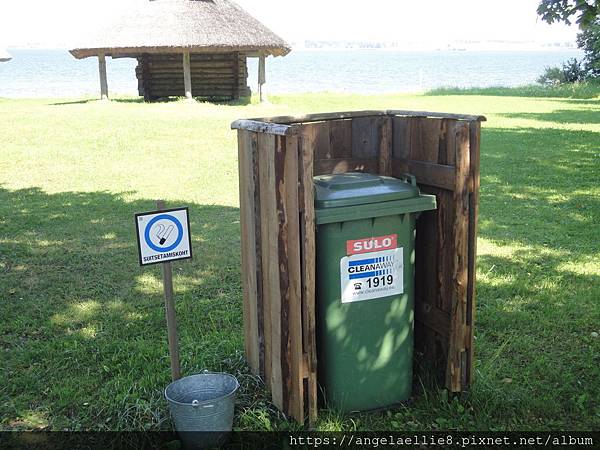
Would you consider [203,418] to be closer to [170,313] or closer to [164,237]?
[170,313]

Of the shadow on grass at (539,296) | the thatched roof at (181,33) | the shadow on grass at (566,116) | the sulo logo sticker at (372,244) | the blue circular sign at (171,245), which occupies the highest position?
the thatched roof at (181,33)

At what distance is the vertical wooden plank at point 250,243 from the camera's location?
4043 millimetres

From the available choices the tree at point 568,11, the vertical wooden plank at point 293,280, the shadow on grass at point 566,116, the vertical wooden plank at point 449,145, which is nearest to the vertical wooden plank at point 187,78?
the shadow on grass at point 566,116

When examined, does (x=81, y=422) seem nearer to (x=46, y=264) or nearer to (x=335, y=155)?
(x=335, y=155)

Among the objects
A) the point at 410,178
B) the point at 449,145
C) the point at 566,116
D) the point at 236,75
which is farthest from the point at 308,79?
the point at 449,145

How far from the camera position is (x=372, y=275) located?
3961 mm

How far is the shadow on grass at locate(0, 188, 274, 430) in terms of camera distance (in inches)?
166

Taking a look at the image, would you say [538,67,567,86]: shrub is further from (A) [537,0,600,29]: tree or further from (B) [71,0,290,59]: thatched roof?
(A) [537,0,600,29]: tree

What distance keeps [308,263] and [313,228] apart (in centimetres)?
19

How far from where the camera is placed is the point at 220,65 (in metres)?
26.1

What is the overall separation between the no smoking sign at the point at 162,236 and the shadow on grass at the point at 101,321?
2.95 ft

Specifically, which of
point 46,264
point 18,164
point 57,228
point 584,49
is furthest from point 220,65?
point 584,49

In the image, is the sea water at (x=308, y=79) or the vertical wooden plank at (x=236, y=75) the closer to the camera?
the vertical wooden plank at (x=236, y=75)

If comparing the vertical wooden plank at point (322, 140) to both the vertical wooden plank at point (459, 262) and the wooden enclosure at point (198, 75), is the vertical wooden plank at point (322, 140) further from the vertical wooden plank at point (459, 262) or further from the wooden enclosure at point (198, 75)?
the wooden enclosure at point (198, 75)
